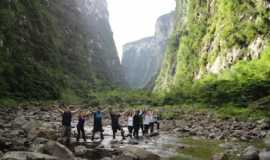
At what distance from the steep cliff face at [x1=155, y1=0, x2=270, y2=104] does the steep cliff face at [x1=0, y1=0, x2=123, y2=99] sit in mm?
29903

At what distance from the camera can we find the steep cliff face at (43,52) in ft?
269

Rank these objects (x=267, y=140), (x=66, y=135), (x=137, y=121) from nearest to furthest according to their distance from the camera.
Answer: (x=66, y=135) → (x=267, y=140) → (x=137, y=121)

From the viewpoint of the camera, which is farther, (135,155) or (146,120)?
(146,120)

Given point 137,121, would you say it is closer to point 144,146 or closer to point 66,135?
point 144,146

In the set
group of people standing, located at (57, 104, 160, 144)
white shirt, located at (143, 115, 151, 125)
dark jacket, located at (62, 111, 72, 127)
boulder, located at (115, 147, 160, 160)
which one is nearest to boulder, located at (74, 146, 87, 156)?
boulder, located at (115, 147, 160, 160)

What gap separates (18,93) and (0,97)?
727 centimetres

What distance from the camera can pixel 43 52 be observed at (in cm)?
10938

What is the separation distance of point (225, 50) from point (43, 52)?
48.4 metres

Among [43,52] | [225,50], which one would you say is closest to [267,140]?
[225,50]

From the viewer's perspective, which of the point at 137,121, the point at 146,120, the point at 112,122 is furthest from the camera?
the point at 146,120

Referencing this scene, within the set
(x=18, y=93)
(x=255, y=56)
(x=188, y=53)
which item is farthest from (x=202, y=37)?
(x=18, y=93)

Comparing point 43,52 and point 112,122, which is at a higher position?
point 43,52

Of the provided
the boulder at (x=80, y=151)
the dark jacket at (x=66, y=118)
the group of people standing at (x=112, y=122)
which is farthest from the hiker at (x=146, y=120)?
the boulder at (x=80, y=151)

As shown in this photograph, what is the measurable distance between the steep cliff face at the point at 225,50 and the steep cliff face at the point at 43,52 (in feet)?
98.1
